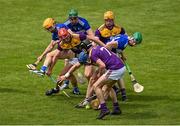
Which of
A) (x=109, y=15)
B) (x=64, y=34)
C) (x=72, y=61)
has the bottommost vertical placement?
(x=72, y=61)

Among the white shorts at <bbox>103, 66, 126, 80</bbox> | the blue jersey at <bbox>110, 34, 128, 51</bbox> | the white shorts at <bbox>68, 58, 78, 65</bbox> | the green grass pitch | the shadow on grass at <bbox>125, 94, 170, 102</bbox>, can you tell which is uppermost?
the blue jersey at <bbox>110, 34, 128, 51</bbox>

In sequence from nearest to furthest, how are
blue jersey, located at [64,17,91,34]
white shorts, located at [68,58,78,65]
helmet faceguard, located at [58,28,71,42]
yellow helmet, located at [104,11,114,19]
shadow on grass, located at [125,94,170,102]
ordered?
1. helmet faceguard, located at [58,28,71,42]
2. yellow helmet, located at [104,11,114,19]
3. shadow on grass, located at [125,94,170,102]
4. white shorts, located at [68,58,78,65]
5. blue jersey, located at [64,17,91,34]

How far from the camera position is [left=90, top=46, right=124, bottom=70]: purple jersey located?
710 inches

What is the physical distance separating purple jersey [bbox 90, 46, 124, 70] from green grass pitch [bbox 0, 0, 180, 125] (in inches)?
57.5

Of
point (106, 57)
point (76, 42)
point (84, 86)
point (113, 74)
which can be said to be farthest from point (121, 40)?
point (84, 86)

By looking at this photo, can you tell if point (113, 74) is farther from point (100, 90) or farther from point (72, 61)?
point (72, 61)

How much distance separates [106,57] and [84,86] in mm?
4708

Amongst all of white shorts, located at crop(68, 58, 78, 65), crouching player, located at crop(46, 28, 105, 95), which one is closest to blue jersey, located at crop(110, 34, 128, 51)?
crouching player, located at crop(46, 28, 105, 95)

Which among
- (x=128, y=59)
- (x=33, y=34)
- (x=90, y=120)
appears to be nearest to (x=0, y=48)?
(x=33, y=34)

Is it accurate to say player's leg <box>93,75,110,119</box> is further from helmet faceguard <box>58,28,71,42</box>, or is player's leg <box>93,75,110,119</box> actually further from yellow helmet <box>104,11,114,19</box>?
yellow helmet <box>104,11,114,19</box>

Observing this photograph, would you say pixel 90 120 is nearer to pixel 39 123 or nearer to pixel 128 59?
pixel 39 123

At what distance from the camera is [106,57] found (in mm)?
18156

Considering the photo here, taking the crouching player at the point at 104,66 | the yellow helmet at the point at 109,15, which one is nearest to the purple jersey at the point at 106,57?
the crouching player at the point at 104,66

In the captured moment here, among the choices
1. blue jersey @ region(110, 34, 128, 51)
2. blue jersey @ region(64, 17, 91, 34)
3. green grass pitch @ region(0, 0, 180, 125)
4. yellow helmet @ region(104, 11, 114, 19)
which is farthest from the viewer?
blue jersey @ region(64, 17, 91, 34)
